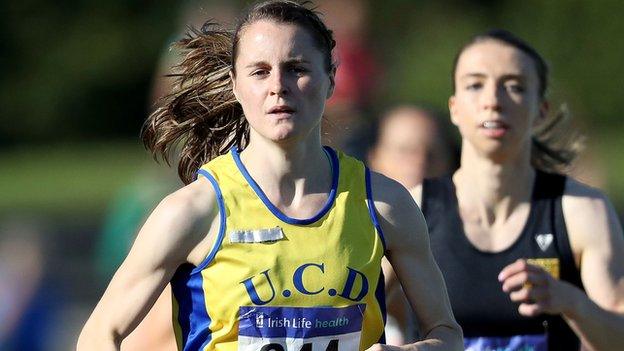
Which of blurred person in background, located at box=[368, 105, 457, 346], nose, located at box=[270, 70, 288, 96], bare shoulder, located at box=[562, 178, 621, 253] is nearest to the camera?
nose, located at box=[270, 70, 288, 96]

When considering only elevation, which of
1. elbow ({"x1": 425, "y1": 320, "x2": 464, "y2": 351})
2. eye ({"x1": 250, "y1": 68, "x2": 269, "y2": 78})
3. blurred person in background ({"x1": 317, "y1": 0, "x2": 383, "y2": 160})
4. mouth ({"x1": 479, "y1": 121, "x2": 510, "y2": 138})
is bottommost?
elbow ({"x1": 425, "y1": 320, "x2": 464, "y2": 351})

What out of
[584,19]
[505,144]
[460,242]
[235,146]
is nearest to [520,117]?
[505,144]

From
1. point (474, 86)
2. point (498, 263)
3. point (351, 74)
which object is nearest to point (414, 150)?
point (474, 86)

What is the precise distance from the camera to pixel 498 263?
5.80 m

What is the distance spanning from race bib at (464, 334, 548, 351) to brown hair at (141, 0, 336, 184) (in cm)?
132

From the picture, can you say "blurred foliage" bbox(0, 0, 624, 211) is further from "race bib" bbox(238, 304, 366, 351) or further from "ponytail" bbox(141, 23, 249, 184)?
"race bib" bbox(238, 304, 366, 351)

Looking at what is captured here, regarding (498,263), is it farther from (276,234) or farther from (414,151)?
(276,234)

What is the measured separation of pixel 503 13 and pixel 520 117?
2131cm

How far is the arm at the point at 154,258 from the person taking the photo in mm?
4230

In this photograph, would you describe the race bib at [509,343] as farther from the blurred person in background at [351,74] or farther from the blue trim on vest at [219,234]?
the blurred person in background at [351,74]

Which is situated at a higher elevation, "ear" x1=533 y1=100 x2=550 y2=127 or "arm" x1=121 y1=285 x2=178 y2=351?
"ear" x1=533 y1=100 x2=550 y2=127

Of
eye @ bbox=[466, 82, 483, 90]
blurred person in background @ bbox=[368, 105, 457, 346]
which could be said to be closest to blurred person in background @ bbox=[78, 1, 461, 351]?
eye @ bbox=[466, 82, 483, 90]

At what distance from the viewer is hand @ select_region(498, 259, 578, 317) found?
4.76 meters

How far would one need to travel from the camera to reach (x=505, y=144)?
5766mm
